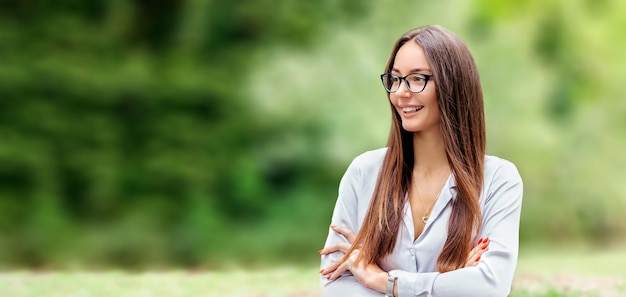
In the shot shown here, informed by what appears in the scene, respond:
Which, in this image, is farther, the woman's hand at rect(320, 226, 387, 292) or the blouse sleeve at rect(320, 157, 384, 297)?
the blouse sleeve at rect(320, 157, 384, 297)

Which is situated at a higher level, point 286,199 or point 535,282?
point 286,199

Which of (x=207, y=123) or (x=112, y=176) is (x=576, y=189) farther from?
(x=112, y=176)

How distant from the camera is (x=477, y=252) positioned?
1597 millimetres

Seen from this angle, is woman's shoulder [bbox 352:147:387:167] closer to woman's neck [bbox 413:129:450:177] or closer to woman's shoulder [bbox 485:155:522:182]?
woman's neck [bbox 413:129:450:177]

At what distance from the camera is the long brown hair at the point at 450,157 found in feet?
5.28

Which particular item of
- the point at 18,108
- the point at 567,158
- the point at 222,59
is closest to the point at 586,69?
the point at 567,158

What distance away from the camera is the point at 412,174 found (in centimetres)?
177

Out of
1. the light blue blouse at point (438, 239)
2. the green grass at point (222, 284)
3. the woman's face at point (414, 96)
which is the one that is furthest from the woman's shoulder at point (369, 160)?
the green grass at point (222, 284)

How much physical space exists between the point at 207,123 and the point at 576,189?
2.96 m

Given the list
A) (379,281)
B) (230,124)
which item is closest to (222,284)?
(230,124)

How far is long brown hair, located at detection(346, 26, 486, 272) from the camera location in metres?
1.61

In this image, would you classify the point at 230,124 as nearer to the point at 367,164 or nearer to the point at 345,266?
the point at 367,164

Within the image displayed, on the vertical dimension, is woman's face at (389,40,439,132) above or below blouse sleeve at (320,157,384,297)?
above

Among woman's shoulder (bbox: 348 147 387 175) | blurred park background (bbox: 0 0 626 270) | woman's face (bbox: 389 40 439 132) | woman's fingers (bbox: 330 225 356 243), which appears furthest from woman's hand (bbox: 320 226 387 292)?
blurred park background (bbox: 0 0 626 270)
